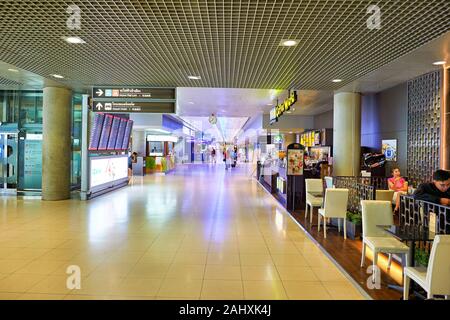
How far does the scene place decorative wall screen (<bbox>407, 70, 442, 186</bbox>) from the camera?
6.88 m

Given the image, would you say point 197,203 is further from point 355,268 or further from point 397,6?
point 397,6

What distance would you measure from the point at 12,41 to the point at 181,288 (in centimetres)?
442

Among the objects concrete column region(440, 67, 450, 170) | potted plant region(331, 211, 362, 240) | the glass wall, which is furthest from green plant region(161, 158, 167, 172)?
concrete column region(440, 67, 450, 170)

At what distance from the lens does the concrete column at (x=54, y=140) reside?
9.01 metres

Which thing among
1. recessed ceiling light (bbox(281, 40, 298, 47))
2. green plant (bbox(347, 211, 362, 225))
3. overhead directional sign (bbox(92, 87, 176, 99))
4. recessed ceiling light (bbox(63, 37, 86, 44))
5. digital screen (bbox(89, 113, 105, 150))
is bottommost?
green plant (bbox(347, 211, 362, 225))

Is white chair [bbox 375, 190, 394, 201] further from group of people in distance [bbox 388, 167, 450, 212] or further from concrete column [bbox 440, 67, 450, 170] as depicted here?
group of people in distance [bbox 388, 167, 450, 212]

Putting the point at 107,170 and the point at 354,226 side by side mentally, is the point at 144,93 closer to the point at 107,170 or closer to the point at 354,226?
the point at 107,170

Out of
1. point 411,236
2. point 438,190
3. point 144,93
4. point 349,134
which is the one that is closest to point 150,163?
point 144,93

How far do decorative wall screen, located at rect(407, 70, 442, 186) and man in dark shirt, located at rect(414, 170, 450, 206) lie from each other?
3093 millimetres

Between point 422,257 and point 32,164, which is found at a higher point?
point 32,164

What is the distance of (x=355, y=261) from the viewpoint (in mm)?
4262

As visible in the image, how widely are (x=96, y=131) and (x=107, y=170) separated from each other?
5.45 feet

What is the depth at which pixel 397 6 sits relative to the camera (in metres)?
3.55

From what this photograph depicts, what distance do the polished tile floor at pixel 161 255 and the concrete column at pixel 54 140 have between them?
93cm
